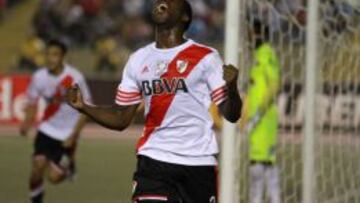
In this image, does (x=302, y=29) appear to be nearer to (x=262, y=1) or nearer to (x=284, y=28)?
(x=284, y=28)

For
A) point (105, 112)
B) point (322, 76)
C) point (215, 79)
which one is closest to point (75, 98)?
point (105, 112)

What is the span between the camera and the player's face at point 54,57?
10.6 metres

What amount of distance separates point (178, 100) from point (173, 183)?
429 mm

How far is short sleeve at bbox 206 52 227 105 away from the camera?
17.3 ft

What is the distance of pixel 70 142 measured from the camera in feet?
35.0

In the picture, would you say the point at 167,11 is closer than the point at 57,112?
Yes

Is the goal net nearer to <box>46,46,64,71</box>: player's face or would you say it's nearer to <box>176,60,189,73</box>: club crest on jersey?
<box>176,60,189,73</box>: club crest on jersey

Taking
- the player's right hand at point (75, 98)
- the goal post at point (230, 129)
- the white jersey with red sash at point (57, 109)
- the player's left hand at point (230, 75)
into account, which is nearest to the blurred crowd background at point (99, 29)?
the white jersey with red sash at point (57, 109)

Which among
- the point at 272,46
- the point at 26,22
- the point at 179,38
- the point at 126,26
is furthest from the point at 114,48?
the point at 179,38

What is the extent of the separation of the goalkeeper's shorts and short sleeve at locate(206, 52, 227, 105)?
0.38 m

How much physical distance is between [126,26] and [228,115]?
21.5m

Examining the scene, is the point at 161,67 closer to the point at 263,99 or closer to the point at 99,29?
the point at 263,99

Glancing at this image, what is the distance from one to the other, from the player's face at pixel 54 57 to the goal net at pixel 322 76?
7.90 ft

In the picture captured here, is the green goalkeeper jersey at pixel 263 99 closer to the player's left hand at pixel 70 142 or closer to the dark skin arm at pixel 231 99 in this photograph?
the player's left hand at pixel 70 142
